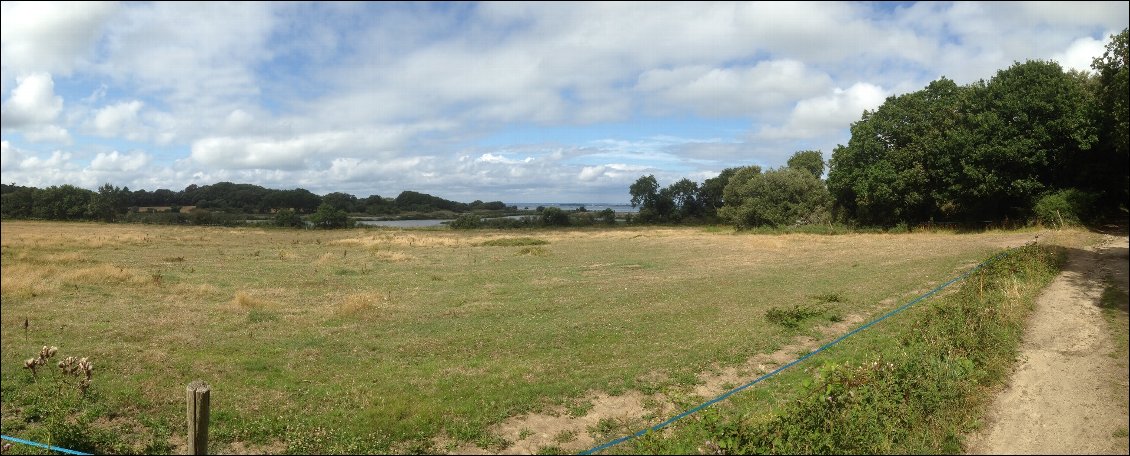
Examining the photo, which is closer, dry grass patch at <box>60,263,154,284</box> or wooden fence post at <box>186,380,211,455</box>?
wooden fence post at <box>186,380,211,455</box>

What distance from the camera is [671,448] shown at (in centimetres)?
565

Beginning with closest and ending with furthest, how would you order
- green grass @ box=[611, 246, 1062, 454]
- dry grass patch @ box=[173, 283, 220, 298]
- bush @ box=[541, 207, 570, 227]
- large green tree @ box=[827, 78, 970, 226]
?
green grass @ box=[611, 246, 1062, 454]
dry grass patch @ box=[173, 283, 220, 298]
large green tree @ box=[827, 78, 970, 226]
bush @ box=[541, 207, 570, 227]

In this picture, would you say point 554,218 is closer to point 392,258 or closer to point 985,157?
point 392,258

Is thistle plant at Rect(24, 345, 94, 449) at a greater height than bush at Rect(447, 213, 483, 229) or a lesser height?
lesser

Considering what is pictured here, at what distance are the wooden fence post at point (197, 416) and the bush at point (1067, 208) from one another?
19.0 metres

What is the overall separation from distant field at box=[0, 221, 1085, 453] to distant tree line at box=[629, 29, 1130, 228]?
4357mm

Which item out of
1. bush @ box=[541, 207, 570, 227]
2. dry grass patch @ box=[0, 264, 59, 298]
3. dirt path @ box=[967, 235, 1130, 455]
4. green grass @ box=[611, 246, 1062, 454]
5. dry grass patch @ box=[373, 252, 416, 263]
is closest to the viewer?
dirt path @ box=[967, 235, 1130, 455]

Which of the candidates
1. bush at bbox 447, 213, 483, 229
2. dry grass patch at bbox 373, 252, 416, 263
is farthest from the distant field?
bush at bbox 447, 213, 483, 229

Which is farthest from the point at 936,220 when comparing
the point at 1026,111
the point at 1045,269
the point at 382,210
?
the point at 382,210

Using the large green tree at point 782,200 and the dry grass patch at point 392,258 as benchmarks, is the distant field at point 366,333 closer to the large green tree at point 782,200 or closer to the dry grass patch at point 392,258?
the dry grass patch at point 392,258

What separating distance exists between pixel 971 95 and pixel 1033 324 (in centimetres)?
3594

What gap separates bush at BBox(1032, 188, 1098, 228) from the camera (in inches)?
586

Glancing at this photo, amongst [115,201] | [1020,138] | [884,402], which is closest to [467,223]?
[1020,138]

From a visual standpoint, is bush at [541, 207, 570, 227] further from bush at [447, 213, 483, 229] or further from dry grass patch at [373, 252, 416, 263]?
dry grass patch at [373, 252, 416, 263]
